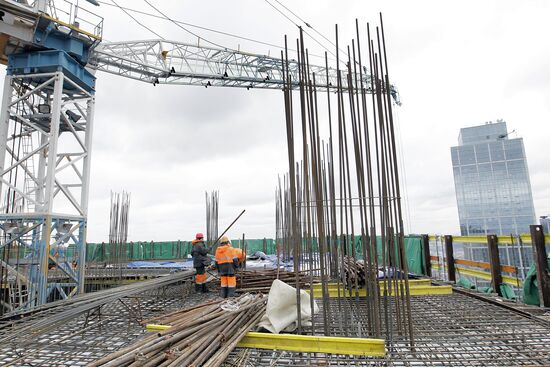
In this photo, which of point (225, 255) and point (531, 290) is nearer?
point (531, 290)

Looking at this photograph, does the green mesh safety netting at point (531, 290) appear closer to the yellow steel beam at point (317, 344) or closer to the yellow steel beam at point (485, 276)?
the yellow steel beam at point (485, 276)

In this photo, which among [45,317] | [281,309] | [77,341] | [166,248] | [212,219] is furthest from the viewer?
[166,248]

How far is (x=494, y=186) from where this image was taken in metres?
27.4

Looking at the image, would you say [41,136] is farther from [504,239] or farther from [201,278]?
[504,239]

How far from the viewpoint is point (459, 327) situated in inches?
172

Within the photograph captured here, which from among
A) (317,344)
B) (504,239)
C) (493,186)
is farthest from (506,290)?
(493,186)

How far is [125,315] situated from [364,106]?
5766 mm

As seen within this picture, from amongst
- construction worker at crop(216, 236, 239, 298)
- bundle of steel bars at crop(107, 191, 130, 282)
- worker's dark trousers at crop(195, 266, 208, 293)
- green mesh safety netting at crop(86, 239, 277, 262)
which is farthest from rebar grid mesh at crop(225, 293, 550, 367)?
green mesh safety netting at crop(86, 239, 277, 262)

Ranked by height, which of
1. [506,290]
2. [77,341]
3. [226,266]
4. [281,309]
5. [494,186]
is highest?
[494,186]

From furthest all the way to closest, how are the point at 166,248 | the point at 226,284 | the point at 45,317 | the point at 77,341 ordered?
the point at 166,248 < the point at 226,284 < the point at 45,317 < the point at 77,341

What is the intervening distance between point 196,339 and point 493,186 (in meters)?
31.6

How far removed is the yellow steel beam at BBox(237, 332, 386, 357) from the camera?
10.7 ft

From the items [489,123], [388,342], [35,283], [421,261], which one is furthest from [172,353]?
[489,123]

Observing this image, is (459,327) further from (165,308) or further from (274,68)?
(274,68)
